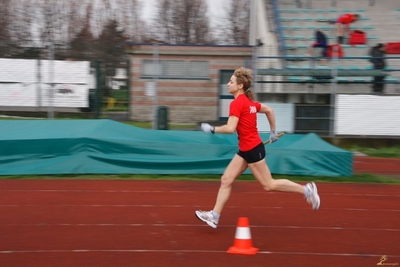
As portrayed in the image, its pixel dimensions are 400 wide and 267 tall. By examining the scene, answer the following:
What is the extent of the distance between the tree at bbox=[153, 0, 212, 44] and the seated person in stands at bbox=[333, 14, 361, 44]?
2297cm

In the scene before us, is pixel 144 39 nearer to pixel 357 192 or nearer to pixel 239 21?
pixel 239 21

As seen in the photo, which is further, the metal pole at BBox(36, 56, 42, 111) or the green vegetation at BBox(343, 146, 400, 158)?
the metal pole at BBox(36, 56, 42, 111)

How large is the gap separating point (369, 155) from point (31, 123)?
8.76 metres

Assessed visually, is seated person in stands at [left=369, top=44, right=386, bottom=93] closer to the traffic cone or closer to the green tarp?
the green tarp

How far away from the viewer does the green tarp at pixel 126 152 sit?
426 inches

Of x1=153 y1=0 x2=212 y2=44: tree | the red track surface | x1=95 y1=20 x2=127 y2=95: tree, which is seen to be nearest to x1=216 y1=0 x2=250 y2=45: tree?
x1=153 y1=0 x2=212 y2=44: tree

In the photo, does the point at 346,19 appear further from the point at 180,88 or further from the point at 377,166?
the point at 377,166

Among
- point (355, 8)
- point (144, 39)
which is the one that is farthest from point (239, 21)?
point (355, 8)

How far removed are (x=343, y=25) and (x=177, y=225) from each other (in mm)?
17201

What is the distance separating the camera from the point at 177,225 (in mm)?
7098

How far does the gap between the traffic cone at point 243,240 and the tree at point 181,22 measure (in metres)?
39.4

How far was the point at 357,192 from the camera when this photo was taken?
997 centimetres

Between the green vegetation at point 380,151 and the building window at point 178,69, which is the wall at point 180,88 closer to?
the building window at point 178,69

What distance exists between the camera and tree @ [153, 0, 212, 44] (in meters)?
44.7
